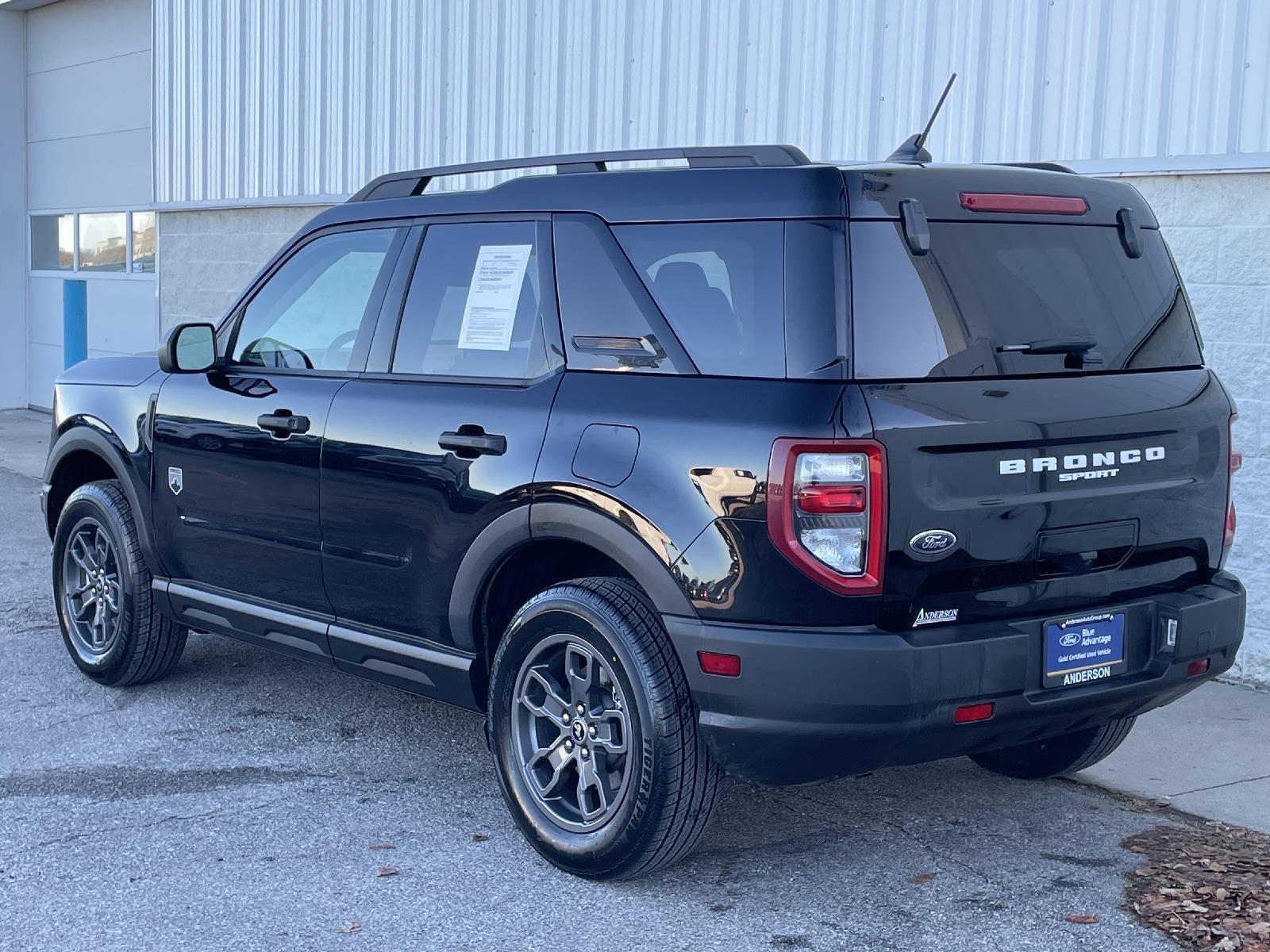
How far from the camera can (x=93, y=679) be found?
6.11 metres

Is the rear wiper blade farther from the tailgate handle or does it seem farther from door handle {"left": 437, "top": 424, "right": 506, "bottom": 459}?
door handle {"left": 437, "top": 424, "right": 506, "bottom": 459}

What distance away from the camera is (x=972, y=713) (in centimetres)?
375

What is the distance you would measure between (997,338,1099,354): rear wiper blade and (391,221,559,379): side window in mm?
1229

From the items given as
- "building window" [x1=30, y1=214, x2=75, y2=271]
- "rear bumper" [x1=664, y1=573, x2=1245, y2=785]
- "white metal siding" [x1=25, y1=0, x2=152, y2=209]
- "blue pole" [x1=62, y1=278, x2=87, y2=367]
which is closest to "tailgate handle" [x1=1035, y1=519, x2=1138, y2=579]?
"rear bumper" [x1=664, y1=573, x2=1245, y2=785]

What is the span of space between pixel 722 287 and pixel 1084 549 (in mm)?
1118

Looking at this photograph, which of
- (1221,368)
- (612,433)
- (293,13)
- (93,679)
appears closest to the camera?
(612,433)

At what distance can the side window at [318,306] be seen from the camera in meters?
5.03

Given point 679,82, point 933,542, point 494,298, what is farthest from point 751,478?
point 679,82

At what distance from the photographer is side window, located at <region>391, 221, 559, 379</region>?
14.6 ft

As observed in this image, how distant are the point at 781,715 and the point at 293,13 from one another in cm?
990

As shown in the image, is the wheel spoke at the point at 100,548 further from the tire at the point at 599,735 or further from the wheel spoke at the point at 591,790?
the wheel spoke at the point at 591,790

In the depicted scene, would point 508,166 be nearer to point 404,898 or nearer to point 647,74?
point 404,898

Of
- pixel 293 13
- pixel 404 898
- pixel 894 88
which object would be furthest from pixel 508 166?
pixel 293 13

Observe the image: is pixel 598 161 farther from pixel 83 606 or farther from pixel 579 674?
pixel 83 606
